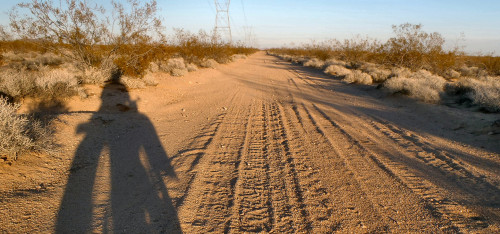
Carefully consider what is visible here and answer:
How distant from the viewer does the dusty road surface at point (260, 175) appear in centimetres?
310

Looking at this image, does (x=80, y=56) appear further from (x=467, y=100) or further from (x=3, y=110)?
(x=467, y=100)

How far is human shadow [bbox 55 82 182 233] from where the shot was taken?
3047 mm

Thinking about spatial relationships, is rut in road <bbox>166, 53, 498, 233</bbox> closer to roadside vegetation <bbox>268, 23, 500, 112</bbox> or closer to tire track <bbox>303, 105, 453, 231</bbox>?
tire track <bbox>303, 105, 453, 231</bbox>

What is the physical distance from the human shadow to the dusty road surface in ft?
0.06

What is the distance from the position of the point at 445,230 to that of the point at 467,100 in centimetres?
845

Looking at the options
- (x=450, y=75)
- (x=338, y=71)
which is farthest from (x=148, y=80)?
(x=450, y=75)

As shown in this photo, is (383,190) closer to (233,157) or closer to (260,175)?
(260,175)

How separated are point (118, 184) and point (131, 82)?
25.5 feet

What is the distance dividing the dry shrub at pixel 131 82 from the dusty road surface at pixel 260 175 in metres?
2.73

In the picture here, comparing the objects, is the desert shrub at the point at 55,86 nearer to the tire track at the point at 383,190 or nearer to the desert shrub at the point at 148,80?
the desert shrub at the point at 148,80

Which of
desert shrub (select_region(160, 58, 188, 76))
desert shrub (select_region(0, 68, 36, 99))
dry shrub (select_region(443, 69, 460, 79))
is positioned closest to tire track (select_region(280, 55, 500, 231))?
desert shrub (select_region(0, 68, 36, 99))

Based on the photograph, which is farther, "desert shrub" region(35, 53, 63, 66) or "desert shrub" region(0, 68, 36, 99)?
"desert shrub" region(35, 53, 63, 66)

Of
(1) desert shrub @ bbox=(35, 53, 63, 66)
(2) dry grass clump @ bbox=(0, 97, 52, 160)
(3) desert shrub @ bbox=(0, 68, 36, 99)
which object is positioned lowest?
(2) dry grass clump @ bbox=(0, 97, 52, 160)

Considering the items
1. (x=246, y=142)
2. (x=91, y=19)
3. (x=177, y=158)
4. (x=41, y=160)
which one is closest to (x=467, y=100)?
(x=246, y=142)
